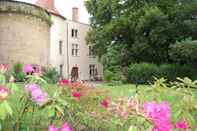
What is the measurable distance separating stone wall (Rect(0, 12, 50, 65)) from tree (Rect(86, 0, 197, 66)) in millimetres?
5289

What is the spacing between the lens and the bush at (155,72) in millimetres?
29484

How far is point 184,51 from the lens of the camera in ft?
93.1

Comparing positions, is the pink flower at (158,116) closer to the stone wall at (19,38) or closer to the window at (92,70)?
the stone wall at (19,38)

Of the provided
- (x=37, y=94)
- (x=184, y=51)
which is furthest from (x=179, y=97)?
(x=184, y=51)

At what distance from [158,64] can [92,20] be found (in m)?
12.7

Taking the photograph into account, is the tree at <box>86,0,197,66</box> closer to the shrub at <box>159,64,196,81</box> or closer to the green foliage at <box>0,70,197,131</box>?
the shrub at <box>159,64,196,81</box>

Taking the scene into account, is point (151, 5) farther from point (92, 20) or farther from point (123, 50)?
point (92, 20)

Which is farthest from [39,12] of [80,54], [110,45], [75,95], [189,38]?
[75,95]

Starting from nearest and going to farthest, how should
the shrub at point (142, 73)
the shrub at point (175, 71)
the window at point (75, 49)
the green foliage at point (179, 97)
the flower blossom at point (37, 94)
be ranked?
the flower blossom at point (37, 94) → the green foliage at point (179, 97) → the shrub at point (142, 73) → the shrub at point (175, 71) → the window at point (75, 49)

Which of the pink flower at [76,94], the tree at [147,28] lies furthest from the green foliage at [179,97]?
the tree at [147,28]

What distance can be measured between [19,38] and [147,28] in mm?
9513

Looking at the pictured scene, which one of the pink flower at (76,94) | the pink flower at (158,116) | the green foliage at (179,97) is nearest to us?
the pink flower at (158,116)

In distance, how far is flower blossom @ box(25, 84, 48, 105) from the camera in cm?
327

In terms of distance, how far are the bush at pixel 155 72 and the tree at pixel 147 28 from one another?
1.92 m
